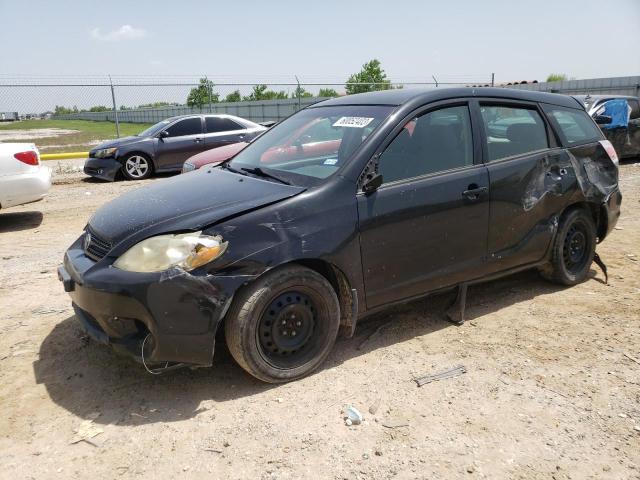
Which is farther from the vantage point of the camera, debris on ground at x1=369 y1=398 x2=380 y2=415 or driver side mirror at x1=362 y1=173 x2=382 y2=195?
driver side mirror at x1=362 y1=173 x2=382 y2=195

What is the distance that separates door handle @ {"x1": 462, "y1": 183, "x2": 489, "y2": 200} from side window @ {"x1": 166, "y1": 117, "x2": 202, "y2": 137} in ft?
30.8

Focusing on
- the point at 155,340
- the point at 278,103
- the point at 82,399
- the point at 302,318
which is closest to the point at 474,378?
the point at 302,318

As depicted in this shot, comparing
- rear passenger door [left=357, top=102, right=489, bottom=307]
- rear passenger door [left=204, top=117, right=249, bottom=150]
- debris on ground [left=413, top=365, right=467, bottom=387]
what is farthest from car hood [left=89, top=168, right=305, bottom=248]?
rear passenger door [left=204, top=117, right=249, bottom=150]

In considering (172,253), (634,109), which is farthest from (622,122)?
(172,253)

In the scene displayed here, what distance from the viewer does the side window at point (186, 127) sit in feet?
39.5

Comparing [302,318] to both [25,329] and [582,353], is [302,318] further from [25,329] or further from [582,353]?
[25,329]

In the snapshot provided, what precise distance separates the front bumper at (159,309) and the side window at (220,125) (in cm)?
968

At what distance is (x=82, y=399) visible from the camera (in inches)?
124

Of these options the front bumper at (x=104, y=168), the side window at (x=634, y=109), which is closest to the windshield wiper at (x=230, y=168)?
the front bumper at (x=104, y=168)

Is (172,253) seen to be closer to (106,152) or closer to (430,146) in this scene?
(430,146)

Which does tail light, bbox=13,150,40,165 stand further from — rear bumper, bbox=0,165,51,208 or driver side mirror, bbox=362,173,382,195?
driver side mirror, bbox=362,173,382,195

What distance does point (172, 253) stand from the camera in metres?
2.93

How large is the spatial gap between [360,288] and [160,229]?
4.09 ft

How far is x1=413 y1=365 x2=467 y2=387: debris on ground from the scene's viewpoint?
3.28 meters
